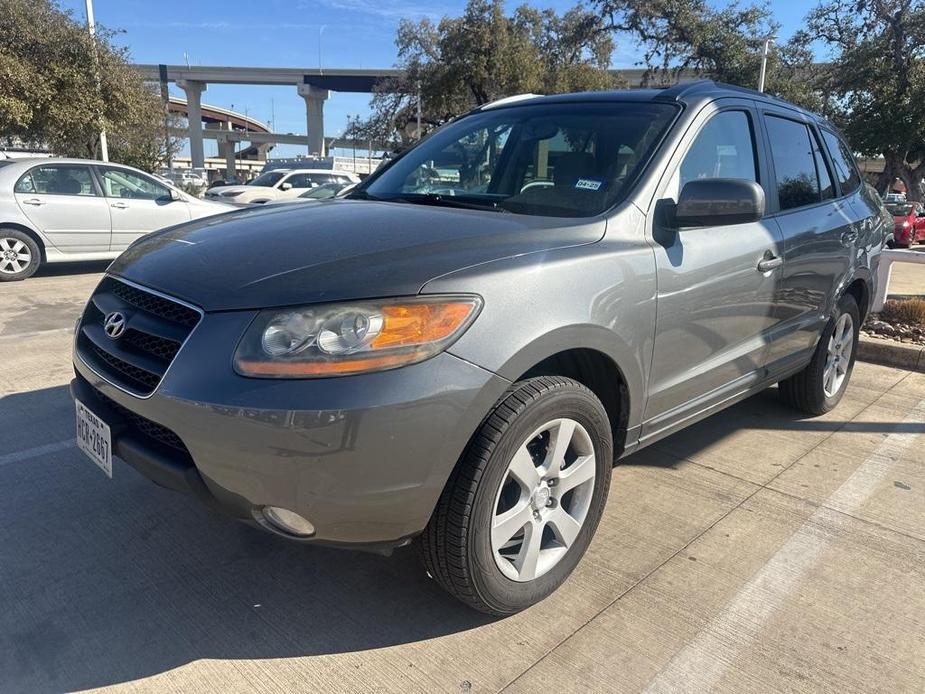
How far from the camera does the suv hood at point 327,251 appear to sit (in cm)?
205

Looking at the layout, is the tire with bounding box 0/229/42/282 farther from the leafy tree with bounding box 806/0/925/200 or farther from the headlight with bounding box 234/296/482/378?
the leafy tree with bounding box 806/0/925/200

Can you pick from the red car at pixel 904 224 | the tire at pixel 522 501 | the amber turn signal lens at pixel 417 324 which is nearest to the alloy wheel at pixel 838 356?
the tire at pixel 522 501

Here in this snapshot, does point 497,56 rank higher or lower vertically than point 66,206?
higher

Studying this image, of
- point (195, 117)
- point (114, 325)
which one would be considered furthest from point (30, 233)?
point (195, 117)

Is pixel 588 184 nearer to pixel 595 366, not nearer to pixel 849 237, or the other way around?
pixel 595 366

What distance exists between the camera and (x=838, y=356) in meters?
4.48

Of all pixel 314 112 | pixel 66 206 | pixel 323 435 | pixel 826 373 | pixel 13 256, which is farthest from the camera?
pixel 314 112

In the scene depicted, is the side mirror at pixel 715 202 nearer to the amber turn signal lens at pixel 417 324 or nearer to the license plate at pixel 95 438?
the amber turn signal lens at pixel 417 324

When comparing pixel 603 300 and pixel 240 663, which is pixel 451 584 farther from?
pixel 603 300

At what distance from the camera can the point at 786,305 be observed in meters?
3.50

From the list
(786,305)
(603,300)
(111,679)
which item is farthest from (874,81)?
(111,679)

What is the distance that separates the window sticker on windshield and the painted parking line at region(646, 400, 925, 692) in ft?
5.36

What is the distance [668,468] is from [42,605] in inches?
110

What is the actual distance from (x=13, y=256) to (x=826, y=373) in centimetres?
877
